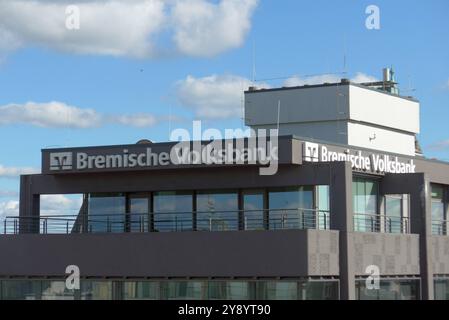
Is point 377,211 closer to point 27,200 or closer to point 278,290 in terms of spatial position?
point 278,290

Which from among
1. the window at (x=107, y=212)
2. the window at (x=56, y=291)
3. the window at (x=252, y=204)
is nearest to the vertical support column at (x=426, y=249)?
the window at (x=252, y=204)

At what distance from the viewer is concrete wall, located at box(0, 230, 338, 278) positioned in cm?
2677

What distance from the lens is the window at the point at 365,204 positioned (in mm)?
32062

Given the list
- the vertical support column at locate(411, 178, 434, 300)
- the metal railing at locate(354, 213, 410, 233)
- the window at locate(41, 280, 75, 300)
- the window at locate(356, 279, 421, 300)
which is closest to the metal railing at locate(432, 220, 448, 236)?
the metal railing at locate(354, 213, 410, 233)

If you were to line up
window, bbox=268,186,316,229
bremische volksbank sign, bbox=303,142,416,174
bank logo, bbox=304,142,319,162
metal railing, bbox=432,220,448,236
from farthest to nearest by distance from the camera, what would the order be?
metal railing, bbox=432,220,448,236 < bremische volksbank sign, bbox=303,142,416,174 < bank logo, bbox=304,142,319,162 < window, bbox=268,186,316,229

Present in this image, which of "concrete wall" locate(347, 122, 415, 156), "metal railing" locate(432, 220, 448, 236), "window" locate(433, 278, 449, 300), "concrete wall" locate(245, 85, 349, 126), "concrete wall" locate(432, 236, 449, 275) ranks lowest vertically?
"window" locate(433, 278, 449, 300)

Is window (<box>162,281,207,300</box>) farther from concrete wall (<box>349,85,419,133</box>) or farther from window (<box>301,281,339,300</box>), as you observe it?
concrete wall (<box>349,85,419,133</box>)

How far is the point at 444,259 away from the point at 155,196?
12.0m

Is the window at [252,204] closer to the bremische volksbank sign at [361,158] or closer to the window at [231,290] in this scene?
the bremische volksbank sign at [361,158]

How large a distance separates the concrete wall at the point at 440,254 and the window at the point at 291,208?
679 cm

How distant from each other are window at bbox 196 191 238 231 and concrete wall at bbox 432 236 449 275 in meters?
8.50

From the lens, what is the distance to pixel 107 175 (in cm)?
3319
